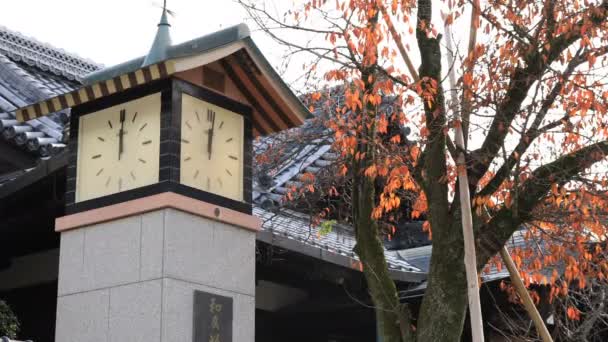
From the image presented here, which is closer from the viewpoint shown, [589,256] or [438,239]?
[438,239]

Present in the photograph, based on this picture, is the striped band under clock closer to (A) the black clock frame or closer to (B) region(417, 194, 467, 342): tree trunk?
(A) the black clock frame

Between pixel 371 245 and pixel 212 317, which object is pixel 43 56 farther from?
pixel 212 317

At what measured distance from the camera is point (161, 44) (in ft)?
24.2

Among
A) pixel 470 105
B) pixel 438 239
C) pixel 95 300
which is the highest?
pixel 470 105

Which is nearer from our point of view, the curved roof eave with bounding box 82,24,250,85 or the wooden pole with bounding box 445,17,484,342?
the curved roof eave with bounding box 82,24,250,85

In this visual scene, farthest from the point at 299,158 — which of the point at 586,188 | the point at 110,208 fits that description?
the point at 110,208

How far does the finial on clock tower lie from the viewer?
7331mm

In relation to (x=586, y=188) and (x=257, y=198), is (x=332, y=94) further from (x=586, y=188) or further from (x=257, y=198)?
(x=586, y=188)

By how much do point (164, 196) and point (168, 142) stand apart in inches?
16.1

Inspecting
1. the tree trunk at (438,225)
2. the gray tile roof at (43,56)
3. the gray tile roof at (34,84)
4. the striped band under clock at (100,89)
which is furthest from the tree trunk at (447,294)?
the gray tile roof at (43,56)

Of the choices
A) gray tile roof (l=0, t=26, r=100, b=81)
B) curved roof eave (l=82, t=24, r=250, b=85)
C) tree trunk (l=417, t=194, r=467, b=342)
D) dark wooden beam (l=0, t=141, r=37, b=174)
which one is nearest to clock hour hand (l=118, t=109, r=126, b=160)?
curved roof eave (l=82, t=24, r=250, b=85)

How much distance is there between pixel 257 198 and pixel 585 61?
5.19 meters

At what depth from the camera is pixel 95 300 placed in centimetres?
676

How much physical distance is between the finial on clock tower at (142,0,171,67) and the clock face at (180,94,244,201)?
0.58 m
